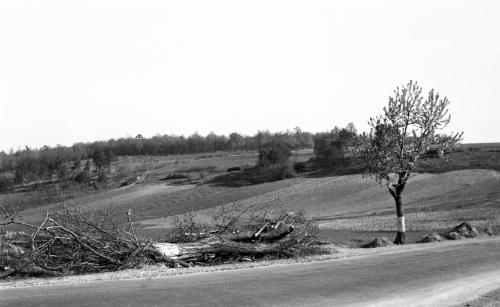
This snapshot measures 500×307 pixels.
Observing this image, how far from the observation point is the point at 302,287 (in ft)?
41.6

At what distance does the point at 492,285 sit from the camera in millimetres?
13070

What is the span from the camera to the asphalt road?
1128 cm

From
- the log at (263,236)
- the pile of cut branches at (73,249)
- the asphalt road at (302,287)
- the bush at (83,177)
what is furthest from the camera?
the bush at (83,177)

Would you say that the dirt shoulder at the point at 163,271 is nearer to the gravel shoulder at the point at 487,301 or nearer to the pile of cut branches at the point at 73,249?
the pile of cut branches at the point at 73,249

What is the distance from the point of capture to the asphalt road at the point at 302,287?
37.0ft

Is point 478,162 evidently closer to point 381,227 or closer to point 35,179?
point 381,227

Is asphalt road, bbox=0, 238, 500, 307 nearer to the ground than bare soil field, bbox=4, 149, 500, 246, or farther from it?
farther from it

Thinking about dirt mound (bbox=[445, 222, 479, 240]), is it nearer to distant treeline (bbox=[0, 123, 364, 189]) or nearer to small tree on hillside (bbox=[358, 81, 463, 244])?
small tree on hillside (bbox=[358, 81, 463, 244])

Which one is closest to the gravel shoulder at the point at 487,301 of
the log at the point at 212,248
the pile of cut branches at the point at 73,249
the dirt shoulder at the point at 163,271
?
the dirt shoulder at the point at 163,271

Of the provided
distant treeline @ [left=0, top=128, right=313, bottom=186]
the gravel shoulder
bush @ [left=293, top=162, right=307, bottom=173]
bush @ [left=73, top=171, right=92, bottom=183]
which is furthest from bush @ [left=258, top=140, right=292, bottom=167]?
the gravel shoulder

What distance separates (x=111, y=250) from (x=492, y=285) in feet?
32.6

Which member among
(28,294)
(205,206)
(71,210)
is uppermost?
(71,210)

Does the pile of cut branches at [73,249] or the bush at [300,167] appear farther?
the bush at [300,167]

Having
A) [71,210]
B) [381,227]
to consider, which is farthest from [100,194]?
[71,210]
